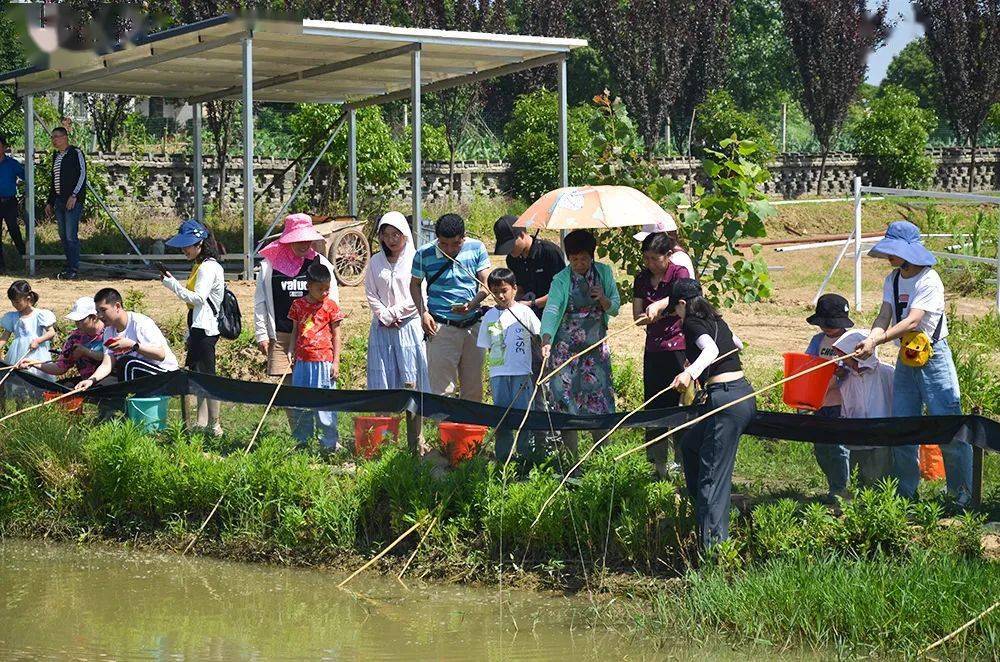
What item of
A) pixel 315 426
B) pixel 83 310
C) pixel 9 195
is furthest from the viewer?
pixel 9 195

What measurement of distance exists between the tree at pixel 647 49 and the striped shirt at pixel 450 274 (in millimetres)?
23492

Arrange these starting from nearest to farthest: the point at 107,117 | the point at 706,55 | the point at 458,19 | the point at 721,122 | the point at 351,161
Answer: the point at 351,161 < the point at 107,117 < the point at 458,19 < the point at 721,122 < the point at 706,55

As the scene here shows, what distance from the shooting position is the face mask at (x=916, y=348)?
293 inches

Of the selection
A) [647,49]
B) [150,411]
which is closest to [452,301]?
[150,411]

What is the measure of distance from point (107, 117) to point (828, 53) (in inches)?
679

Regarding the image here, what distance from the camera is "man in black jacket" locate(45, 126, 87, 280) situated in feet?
49.5

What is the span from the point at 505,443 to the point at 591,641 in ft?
5.64

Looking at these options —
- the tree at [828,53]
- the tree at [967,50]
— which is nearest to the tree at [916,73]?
the tree at [967,50]

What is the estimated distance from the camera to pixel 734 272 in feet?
32.9

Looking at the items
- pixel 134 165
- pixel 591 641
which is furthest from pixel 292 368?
pixel 134 165

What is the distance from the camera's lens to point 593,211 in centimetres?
841

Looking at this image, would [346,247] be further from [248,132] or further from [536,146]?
[536,146]

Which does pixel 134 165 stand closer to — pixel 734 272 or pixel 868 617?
pixel 734 272

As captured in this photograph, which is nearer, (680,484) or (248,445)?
(680,484)
